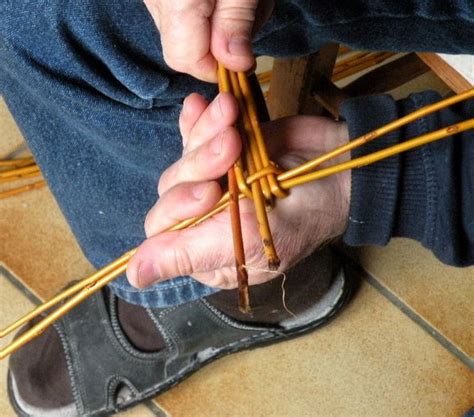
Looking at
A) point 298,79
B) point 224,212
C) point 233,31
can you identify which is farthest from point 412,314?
point 233,31

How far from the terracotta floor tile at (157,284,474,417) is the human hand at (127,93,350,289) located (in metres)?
0.37

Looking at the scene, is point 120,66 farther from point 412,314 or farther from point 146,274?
point 412,314

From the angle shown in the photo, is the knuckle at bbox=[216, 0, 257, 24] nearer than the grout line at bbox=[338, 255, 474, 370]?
Yes

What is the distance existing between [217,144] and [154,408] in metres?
0.61

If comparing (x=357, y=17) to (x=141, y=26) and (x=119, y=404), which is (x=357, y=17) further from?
(x=119, y=404)

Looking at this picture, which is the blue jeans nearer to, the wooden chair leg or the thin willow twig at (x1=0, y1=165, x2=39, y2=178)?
the wooden chair leg

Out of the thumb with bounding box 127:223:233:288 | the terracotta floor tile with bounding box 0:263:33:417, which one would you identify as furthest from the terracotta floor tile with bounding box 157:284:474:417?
the thumb with bounding box 127:223:233:288

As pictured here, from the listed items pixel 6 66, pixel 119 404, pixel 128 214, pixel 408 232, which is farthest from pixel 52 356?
pixel 408 232

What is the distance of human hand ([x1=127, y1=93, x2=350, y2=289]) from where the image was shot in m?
0.45

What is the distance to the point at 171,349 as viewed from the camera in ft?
2.88

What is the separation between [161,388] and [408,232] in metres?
0.47

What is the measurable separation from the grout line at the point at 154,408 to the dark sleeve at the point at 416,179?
494 millimetres

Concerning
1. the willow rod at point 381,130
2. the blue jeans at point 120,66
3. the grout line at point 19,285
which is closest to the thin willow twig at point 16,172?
the grout line at point 19,285

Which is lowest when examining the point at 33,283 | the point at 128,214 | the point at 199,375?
the point at 199,375
